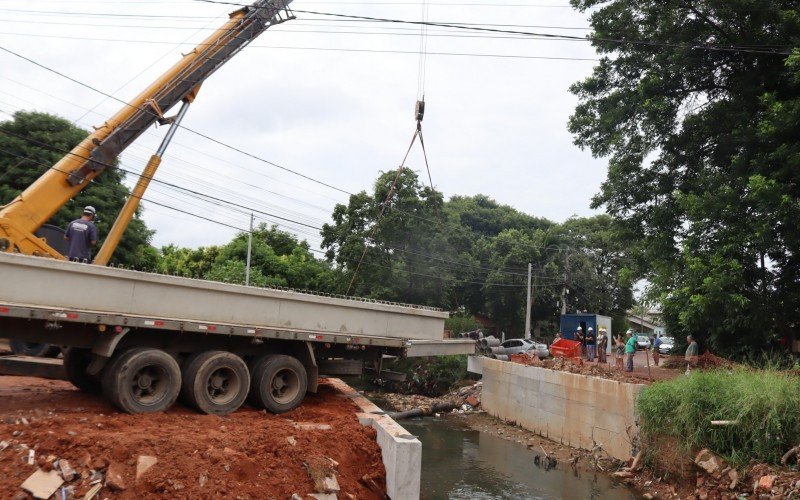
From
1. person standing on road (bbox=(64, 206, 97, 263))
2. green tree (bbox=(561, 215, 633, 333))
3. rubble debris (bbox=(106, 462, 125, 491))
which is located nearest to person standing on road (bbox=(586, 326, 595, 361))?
green tree (bbox=(561, 215, 633, 333))

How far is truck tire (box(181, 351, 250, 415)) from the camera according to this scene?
8.66 metres

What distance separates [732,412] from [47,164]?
2168 centimetres

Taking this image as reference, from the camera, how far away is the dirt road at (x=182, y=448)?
6203 millimetres

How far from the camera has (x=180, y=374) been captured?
8578 millimetres

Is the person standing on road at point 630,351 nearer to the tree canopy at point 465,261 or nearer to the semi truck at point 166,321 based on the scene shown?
the semi truck at point 166,321

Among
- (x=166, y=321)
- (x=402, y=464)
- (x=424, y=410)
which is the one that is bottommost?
(x=424, y=410)

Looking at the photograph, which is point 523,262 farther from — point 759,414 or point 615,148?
point 759,414

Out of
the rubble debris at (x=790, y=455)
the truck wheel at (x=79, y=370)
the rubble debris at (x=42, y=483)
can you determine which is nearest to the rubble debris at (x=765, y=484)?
the rubble debris at (x=790, y=455)

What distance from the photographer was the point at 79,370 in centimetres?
943

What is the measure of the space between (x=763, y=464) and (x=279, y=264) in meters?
27.6

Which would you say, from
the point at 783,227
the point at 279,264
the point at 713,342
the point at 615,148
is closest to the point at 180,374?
the point at 783,227

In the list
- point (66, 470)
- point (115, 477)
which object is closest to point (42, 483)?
point (66, 470)

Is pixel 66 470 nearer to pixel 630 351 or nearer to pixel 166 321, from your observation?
pixel 166 321

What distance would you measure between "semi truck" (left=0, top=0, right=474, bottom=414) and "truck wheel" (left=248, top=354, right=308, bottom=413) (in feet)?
0.06
